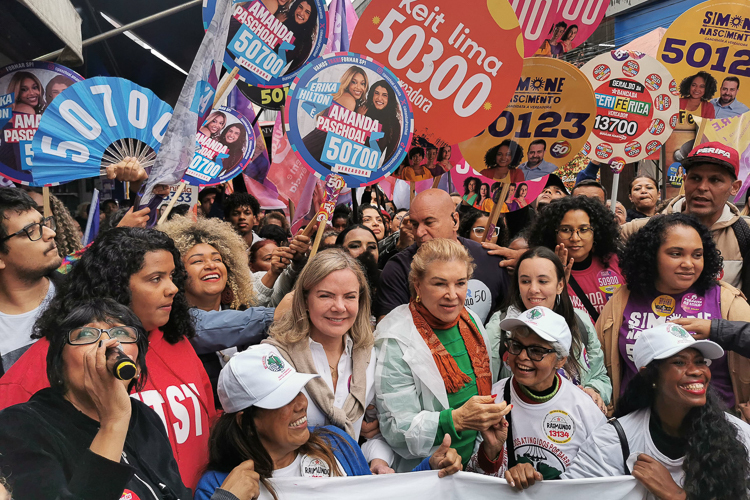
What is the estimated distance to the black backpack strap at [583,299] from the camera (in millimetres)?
3650

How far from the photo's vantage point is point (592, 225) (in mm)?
3914

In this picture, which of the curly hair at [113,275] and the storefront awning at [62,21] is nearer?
the curly hair at [113,275]

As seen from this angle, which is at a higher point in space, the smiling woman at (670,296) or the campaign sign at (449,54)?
the campaign sign at (449,54)

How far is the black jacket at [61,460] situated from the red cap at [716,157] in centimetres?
376

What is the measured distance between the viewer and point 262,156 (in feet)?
25.1

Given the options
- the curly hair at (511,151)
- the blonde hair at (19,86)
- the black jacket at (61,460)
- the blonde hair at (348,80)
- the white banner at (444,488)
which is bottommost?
the white banner at (444,488)

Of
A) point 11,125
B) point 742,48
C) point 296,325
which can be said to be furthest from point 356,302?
point 742,48

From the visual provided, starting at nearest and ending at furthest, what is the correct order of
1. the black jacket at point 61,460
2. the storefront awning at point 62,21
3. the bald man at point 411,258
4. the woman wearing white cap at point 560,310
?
the black jacket at point 61,460 < the woman wearing white cap at point 560,310 < the bald man at point 411,258 < the storefront awning at point 62,21

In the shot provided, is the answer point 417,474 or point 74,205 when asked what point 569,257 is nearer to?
point 417,474

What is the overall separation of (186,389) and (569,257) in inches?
101

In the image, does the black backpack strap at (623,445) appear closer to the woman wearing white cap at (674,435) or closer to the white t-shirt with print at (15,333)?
the woman wearing white cap at (674,435)

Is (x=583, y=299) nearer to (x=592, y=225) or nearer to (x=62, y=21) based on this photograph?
(x=592, y=225)

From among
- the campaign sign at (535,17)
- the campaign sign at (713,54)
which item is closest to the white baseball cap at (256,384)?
the campaign sign at (535,17)

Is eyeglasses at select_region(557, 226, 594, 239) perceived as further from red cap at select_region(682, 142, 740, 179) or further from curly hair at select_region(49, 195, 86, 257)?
curly hair at select_region(49, 195, 86, 257)
